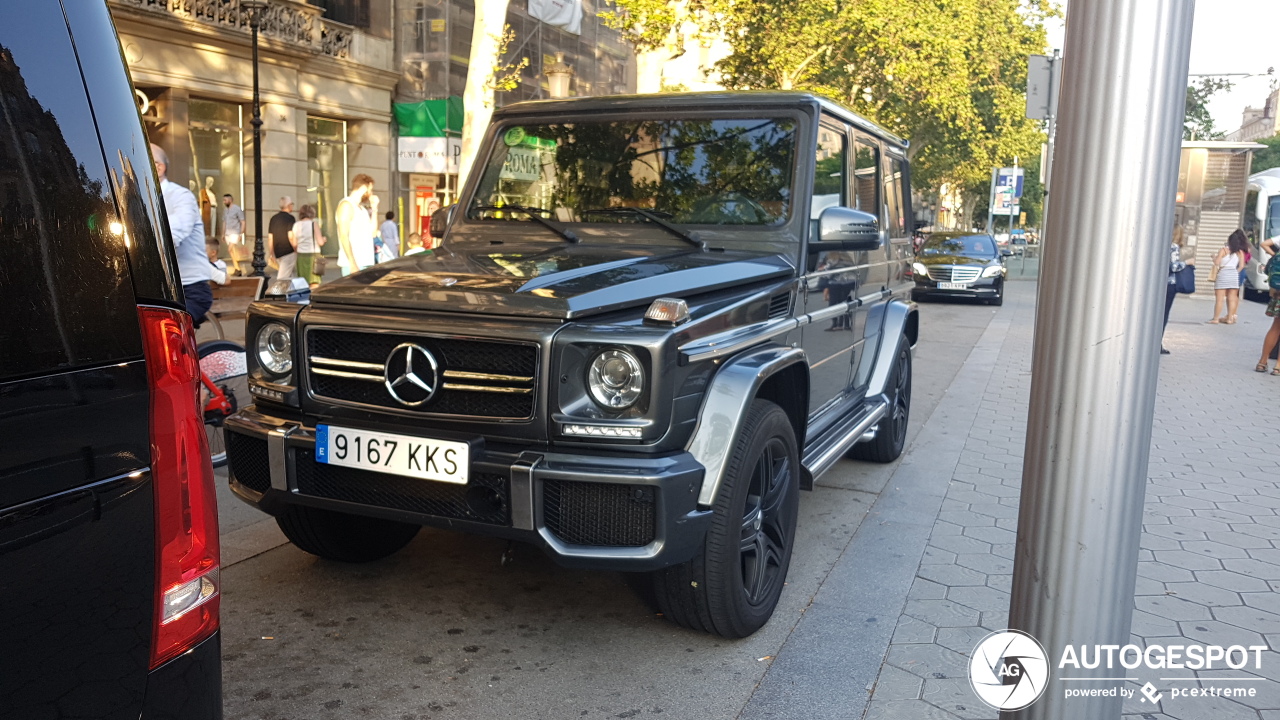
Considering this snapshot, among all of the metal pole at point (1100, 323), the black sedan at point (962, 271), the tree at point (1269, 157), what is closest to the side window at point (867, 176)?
the metal pole at point (1100, 323)

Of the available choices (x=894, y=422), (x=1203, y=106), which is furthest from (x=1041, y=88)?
(x=1203, y=106)

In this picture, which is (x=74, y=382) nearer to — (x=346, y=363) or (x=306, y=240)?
(x=346, y=363)

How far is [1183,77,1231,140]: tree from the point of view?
1896 inches

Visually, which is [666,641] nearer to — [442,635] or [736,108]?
[442,635]

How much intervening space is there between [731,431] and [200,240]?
454 cm

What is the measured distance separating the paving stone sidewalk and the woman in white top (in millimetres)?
10641

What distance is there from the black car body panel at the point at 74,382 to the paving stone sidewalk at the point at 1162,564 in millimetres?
1646

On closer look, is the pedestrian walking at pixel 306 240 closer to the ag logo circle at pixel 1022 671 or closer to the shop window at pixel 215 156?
the shop window at pixel 215 156

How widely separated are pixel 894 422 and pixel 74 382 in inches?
217

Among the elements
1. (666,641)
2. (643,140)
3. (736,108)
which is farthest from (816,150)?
(666,641)

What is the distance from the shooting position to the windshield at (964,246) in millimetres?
22406

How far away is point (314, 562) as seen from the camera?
4.44 meters

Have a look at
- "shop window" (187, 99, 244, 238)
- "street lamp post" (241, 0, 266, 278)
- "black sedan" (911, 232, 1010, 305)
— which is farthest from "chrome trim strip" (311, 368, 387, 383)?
"black sedan" (911, 232, 1010, 305)

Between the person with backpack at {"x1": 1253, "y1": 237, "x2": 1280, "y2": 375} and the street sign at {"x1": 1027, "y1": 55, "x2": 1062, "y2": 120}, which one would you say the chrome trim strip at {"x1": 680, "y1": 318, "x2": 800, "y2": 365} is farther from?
the person with backpack at {"x1": 1253, "y1": 237, "x2": 1280, "y2": 375}
